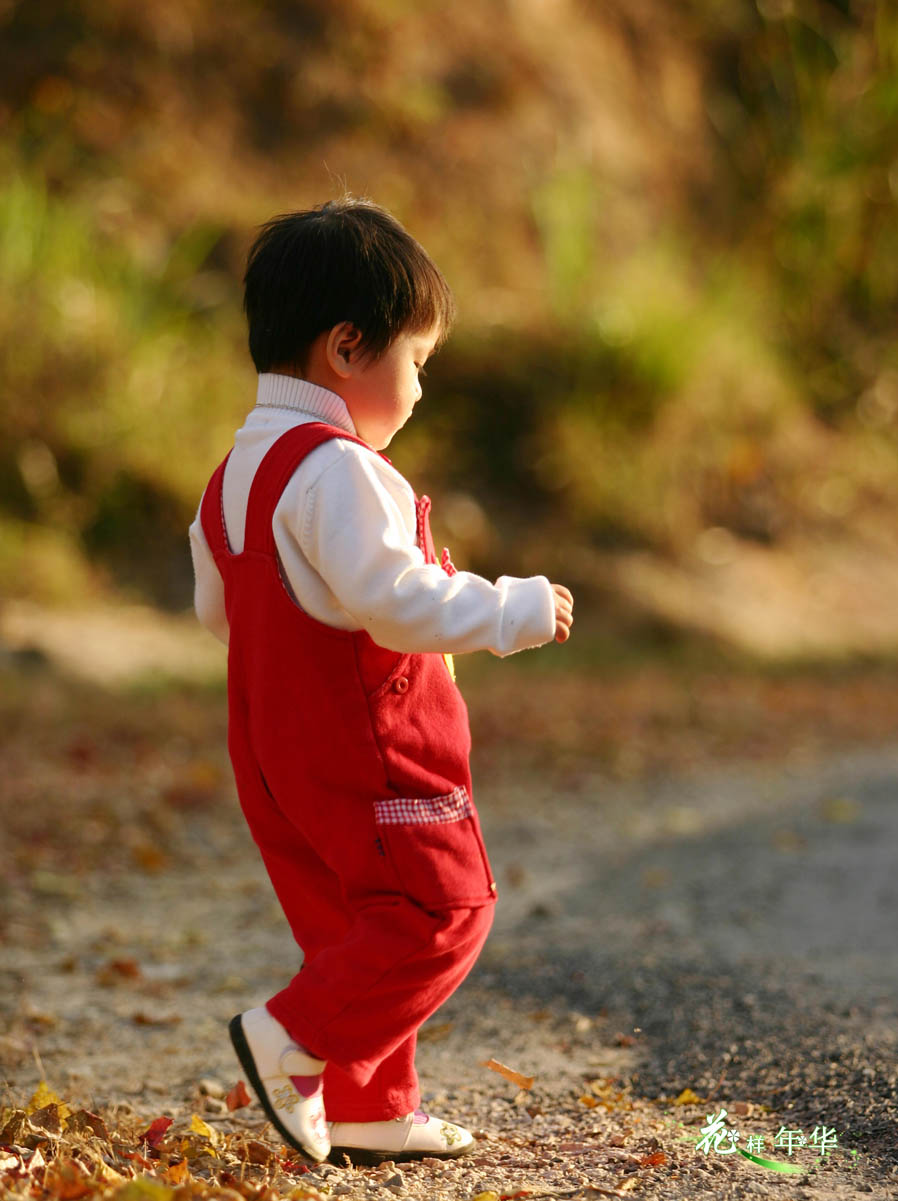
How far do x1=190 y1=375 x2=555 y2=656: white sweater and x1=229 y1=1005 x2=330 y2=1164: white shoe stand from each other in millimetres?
557

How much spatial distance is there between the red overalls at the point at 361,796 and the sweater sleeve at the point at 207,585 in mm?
157

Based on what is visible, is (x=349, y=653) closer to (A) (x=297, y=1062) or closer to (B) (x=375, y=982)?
(B) (x=375, y=982)

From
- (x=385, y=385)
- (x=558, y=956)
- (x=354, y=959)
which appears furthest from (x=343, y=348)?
(x=558, y=956)

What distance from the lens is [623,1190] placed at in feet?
6.40

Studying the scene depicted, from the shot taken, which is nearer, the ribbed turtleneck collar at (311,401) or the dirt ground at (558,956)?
the ribbed turtleneck collar at (311,401)

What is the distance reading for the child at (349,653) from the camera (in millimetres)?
1794

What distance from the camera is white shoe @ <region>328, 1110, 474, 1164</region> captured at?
6.71 ft

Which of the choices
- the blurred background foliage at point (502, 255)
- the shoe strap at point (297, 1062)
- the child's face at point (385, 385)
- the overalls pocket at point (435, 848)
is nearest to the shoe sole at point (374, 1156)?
the shoe strap at point (297, 1062)

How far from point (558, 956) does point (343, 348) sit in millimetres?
1984

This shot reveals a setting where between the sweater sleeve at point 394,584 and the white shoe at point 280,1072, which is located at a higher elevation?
the sweater sleeve at point 394,584

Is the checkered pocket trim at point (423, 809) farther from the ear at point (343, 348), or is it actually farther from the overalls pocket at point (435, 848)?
the ear at point (343, 348)

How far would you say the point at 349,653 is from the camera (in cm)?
185

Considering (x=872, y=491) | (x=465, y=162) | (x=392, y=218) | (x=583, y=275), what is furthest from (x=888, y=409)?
(x=392, y=218)

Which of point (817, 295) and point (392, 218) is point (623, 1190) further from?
point (817, 295)
